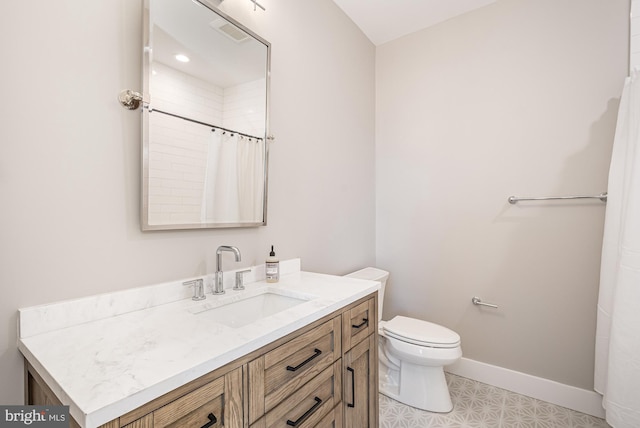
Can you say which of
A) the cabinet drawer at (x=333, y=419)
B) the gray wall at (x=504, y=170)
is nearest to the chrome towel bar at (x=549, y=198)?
the gray wall at (x=504, y=170)

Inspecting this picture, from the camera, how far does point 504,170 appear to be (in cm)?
214

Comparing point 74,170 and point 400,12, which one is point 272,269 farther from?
point 400,12

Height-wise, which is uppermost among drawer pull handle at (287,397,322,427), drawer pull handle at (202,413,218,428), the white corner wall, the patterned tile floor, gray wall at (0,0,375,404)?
the white corner wall

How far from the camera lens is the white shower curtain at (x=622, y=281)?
1.44 meters

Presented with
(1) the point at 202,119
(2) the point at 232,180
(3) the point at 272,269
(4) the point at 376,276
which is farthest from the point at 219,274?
(4) the point at 376,276

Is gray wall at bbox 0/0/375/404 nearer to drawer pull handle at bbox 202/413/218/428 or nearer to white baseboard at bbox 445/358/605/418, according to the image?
drawer pull handle at bbox 202/413/218/428

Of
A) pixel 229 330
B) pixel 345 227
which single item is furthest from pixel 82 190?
pixel 345 227

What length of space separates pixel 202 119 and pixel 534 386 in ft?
8.23

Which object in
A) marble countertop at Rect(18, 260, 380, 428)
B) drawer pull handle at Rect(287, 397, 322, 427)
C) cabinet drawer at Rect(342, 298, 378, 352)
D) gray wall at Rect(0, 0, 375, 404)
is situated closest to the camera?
marble countertop at Rect(18, 260, 380, 428)

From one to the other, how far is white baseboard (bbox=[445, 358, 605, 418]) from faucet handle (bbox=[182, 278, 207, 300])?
1.99 metres

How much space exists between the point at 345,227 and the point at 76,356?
174cm

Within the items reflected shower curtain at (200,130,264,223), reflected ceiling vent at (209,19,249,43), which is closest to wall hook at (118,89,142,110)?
reflected shower curtain at (200,130,264,223)

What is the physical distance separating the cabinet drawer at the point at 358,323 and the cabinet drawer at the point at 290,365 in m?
0.05

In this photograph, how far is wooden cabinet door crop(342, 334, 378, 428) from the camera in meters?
1.27
